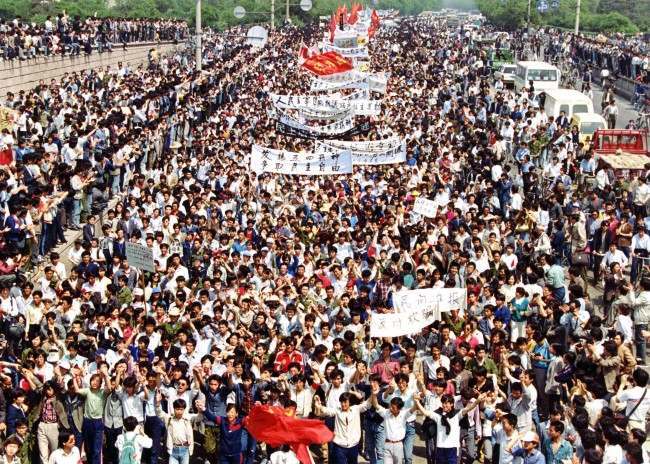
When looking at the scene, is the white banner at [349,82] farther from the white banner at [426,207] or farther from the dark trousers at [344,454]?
the dark trousers at [344,454]

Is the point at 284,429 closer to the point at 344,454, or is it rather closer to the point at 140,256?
the point at 344,454

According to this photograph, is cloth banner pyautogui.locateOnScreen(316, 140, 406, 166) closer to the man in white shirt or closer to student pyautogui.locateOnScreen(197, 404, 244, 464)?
student pyautogui.locateOnScreen(197, 404, 244, 464)

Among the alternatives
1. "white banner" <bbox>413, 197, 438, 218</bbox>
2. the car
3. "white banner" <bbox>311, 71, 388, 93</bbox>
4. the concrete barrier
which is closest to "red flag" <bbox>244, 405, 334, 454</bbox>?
"white banner" <bbox>413, 197, 438, 218</bbox>

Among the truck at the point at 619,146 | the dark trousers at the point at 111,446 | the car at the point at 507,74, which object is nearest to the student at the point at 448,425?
the dark trousers at the point at 111,446

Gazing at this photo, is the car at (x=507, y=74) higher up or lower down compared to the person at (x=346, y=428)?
lower down

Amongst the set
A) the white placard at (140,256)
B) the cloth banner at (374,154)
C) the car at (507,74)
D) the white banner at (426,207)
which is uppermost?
the white placard at (140,256)

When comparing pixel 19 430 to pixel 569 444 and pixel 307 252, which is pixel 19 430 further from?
pixel 307 252

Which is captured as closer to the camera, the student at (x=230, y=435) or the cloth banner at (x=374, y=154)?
the student at (x=230, y=435)
